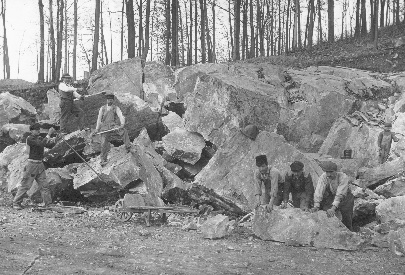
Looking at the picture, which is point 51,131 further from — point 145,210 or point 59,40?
A: point 59,40

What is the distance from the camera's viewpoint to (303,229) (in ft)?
25.5

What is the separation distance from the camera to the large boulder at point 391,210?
29.1 feet

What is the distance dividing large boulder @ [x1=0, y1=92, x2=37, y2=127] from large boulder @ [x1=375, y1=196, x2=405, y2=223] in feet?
43.7

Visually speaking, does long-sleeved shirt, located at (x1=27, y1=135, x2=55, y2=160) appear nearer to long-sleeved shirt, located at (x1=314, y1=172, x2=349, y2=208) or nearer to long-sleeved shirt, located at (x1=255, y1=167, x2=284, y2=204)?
long-sleeved shirt, located at (x1=255, y1=167, x2=284, y2=204)

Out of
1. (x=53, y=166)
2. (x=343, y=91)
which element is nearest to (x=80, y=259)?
(x=53, y=166)

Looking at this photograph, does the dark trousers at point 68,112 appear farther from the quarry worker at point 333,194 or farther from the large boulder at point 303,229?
the quarry worker at point 333,194

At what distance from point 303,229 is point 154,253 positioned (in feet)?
8.52

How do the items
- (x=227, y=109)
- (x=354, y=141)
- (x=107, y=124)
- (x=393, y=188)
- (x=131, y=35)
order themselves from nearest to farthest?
(x=393, y=188)
(x=107, y=124)
(x=354, y=141)
(x=227, y=109)
(x=131, y=35)

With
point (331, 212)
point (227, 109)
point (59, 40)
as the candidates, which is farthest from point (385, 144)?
point (59, 40)

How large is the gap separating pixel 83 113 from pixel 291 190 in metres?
8.50

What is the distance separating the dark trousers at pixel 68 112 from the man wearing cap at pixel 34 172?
321 cm

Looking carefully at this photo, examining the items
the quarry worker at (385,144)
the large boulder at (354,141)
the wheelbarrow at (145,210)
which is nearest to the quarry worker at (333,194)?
the wheelbarrow at (145,210)

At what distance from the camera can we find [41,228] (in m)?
8.52

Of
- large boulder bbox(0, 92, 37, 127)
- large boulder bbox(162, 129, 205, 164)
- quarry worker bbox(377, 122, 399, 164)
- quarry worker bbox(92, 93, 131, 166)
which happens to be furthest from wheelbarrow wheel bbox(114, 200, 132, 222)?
large boulder bbox(0, 92, 37, 127)
